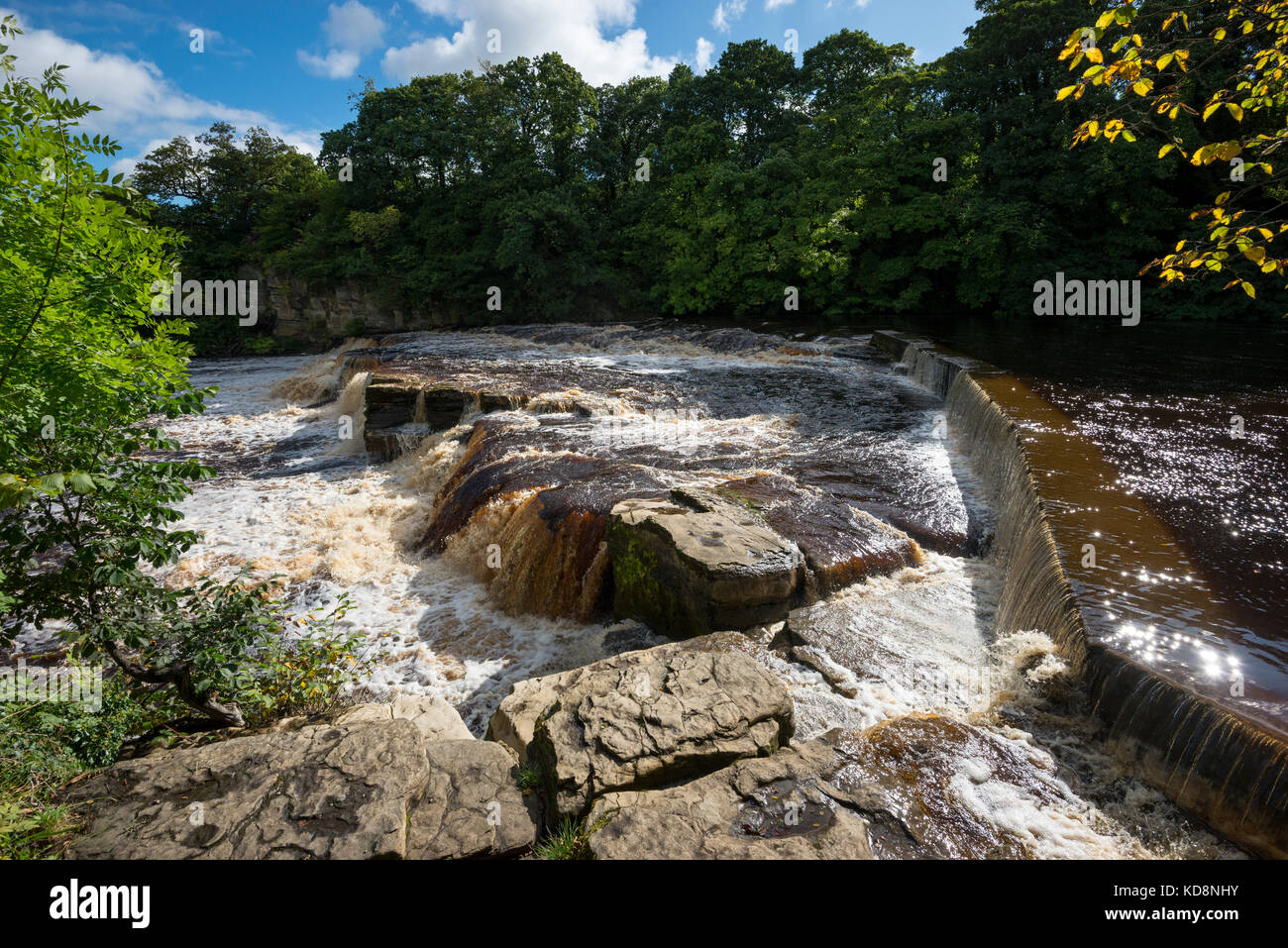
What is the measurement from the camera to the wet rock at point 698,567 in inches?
185

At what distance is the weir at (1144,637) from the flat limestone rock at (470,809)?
3207 millimetres

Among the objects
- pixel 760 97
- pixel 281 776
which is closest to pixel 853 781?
pixel 281 776

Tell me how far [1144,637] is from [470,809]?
399 centimetres

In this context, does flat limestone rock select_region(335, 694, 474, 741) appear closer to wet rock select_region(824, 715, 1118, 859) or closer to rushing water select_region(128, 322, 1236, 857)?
rushing water select_region(128, 322, 1236, 857)

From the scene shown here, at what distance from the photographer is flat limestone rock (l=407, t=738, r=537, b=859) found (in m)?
2.62

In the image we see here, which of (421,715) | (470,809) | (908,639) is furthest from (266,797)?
(908,639)

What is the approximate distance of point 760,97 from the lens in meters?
27.0

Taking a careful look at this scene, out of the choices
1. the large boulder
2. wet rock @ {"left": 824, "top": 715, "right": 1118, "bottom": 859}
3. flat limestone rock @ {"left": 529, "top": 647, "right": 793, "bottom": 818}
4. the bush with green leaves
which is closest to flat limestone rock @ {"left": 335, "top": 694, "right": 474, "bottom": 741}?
the large boulder

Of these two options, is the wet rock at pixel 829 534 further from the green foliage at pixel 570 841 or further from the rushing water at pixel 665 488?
the green foliage at pixel 570 841

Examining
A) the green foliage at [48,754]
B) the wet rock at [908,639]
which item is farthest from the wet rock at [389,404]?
the wet rock at [908,639]

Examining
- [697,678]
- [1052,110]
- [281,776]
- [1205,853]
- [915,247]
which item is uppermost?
[1052,110]
